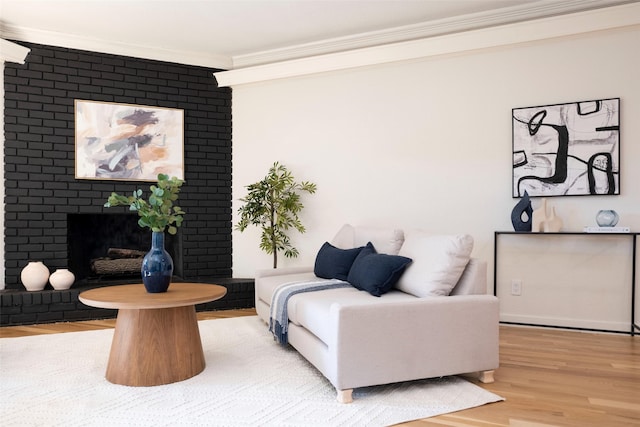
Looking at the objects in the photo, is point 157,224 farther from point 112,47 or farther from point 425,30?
point 425,30

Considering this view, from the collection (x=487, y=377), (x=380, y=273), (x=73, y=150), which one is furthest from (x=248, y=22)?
(x=487, y=377)

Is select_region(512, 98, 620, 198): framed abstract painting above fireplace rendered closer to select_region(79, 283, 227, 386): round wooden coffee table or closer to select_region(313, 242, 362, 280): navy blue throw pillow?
select_region(313, 242, 362, 280): navy blue throw pillow

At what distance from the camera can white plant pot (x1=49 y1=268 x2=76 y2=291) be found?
421cm

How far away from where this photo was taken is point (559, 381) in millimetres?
2639

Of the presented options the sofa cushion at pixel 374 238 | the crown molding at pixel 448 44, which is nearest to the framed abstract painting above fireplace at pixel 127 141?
the crown molding at pixel 448 44

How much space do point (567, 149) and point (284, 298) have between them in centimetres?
264

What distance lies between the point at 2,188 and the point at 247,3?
284cm

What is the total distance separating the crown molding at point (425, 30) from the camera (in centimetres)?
381

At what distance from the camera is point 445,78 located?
425 cm

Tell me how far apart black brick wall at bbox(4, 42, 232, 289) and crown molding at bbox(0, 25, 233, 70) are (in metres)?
0.06

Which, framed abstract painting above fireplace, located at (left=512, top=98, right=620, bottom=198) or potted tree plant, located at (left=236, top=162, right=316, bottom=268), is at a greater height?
framed abstract painting above fireplace, located at (left=512, top=98, right=620, bottom=198)

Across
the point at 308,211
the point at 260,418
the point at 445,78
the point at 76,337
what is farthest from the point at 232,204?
the point at 260,418

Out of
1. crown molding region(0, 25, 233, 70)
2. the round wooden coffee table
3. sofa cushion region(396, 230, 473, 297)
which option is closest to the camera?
the round wooden coffee table

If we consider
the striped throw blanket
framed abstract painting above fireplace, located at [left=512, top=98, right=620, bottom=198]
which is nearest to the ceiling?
framed abstract painting above fireplace, located at [left=512, top=98, right=620, bottom=198]
